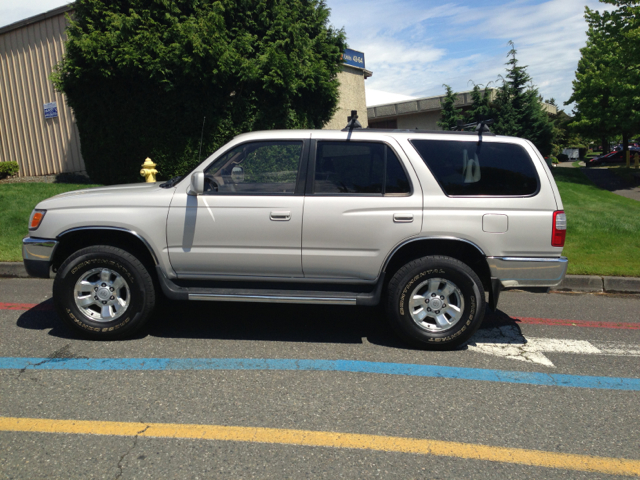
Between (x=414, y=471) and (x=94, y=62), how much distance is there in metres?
12.0

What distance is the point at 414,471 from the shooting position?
2.76 m

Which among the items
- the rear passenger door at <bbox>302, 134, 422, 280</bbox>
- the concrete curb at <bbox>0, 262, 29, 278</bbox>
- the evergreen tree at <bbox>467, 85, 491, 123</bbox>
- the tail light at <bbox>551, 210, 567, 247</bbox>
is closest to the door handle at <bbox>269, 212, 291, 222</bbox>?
the rear passenger door at <bbox>302, 134, 422, 280</bbox>

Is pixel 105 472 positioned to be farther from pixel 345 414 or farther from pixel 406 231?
pixel 406 231

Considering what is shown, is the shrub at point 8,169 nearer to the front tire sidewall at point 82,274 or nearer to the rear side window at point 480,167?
the front tire sidewall at point 82,274

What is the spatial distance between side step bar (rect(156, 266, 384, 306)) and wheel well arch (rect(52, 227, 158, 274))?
0.31 meters

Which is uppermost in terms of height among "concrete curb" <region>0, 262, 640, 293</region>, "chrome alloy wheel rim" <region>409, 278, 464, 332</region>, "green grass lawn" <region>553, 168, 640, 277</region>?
"chrome alloy wheel rim" <region>409, 278, 464, 332</region>

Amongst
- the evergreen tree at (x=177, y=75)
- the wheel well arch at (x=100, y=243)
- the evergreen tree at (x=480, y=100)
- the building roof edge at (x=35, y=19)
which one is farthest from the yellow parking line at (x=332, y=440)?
the evergreen tree at (x=480, y=100)

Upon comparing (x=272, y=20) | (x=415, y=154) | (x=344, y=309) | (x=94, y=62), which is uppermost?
(x=272, y=20)

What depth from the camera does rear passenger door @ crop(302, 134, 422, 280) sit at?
4473mm

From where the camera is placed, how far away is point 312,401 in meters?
3.52

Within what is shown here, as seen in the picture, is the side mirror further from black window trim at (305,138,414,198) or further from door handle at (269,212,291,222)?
black window trim at (305,138,414,198)

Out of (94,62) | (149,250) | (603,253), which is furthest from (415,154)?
(94,62)

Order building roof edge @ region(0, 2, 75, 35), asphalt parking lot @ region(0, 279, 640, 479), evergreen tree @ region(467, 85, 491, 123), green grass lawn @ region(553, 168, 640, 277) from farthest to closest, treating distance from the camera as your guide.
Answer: evergreen tree @ region(467, 85, 491, 123)
building roof edge @ region(0, 2, 75, 35)
green grass lawn @ region(553, 168, 640, 277)
asphalt parking lot @ region(0, 279, 640, 479)

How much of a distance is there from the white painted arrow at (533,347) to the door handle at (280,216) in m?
2.01
